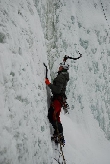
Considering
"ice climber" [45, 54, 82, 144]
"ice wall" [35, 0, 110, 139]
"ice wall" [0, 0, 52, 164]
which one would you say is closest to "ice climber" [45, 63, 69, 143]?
"ice climber" [45, 54, 82, 144]

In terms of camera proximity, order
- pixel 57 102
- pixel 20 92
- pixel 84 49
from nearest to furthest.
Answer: pixel 20 92
pixel 57 102
pixel 84 49

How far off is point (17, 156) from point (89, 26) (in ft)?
19.0

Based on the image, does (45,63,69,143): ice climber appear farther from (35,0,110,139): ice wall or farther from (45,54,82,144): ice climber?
(35,0,110,139): ice wall

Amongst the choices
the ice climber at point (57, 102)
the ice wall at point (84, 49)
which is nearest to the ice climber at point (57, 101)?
the ice climber at point (57, 102)

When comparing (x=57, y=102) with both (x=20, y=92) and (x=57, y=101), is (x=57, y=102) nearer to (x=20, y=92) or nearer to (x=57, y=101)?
(x=57, y=101)

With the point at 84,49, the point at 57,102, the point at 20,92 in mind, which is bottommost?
the point at 20,92

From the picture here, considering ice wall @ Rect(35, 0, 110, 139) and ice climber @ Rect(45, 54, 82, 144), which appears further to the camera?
ice wall @ Rect(35, 0, 110, 139)

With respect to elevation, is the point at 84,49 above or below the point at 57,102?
above

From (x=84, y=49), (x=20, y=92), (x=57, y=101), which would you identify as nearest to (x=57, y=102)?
(x=57, y=101)

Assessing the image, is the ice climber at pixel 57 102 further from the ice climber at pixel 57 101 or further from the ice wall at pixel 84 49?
the ice wall at pixel 84 49

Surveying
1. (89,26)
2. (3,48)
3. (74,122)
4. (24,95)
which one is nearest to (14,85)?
(24,95)

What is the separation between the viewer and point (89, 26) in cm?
709

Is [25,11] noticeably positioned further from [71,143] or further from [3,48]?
[71,143]

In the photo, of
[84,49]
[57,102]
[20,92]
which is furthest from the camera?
[84,49]
